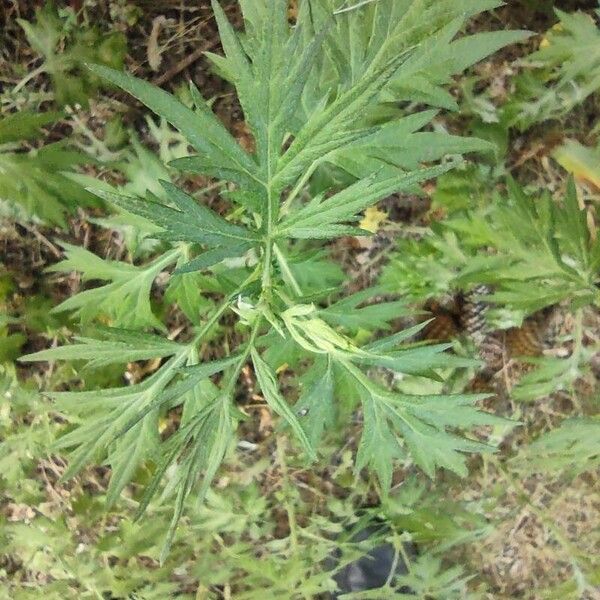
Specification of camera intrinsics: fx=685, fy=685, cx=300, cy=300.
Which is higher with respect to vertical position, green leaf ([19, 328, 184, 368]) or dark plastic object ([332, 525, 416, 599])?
green leaf ([19, 328, 184, 368])

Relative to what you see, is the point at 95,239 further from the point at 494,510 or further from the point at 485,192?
the point at 494,510

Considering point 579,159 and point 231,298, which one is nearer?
point 231,298

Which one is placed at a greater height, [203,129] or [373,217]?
[203,129]

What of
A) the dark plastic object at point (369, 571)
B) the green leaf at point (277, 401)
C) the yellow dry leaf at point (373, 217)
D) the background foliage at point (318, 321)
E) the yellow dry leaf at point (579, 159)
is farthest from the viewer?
the dark plastic object at point (369, 571)

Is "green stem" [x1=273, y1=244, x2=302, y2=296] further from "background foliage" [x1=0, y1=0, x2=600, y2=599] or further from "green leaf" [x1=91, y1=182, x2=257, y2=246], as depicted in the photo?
"green leaf" [x1=91, y1=182, x2=257, y2=246]

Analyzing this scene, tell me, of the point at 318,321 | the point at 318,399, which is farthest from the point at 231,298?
the point at 318,399

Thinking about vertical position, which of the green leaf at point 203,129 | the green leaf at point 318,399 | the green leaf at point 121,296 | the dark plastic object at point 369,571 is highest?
the green leaf at point 203,129

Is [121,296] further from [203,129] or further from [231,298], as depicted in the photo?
[203,129]

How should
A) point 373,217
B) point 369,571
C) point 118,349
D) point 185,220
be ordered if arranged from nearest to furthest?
1. point 185,220
2. point 118,349
3. point 373,217
4. point 369,571

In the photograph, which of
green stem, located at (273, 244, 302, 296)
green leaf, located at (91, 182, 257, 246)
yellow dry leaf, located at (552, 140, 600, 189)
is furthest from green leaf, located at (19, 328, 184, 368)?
yellow dry leaf, located at (552, 140, 600, 189)

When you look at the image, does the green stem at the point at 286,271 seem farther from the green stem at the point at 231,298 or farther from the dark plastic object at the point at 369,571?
the dark plastic object at the point at 369,571

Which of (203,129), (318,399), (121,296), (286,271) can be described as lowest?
(318,399)

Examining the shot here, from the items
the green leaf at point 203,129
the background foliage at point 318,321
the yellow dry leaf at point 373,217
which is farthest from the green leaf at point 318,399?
the yellow dry leaf at point 373,217

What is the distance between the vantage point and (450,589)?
2061 mm
